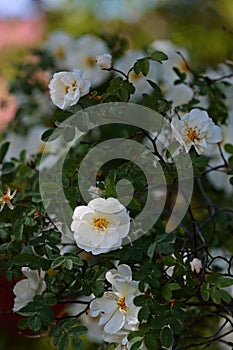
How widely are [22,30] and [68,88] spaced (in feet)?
7.94

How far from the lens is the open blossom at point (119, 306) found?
74 centimetres

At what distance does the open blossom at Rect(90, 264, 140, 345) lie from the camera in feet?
2.44

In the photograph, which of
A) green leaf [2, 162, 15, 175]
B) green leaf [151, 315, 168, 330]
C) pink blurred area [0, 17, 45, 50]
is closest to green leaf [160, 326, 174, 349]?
green leaf [151, 315, 168, 330]

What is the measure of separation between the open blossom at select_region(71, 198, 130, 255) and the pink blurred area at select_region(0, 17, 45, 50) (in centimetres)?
232

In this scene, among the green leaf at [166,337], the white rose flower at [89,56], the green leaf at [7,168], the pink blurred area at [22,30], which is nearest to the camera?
the green leaf at [166,337]

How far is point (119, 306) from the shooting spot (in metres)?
0.75

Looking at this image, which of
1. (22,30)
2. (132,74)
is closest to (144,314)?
(132,74)

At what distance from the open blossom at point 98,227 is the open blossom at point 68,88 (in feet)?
0.42

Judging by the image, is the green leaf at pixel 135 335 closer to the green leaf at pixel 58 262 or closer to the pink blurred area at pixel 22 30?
the green leaf at pixel 58 262

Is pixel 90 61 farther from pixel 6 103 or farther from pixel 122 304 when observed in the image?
pixel 122 304

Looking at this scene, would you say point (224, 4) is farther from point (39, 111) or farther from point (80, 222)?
point (80, 222)

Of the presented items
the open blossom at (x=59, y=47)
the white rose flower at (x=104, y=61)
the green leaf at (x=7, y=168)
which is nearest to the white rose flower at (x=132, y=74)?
the open blossom at (x=59, y=47)

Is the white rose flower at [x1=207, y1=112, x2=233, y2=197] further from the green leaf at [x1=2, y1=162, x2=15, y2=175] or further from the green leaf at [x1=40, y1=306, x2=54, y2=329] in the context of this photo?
the green leaf at [x1=40, y1=306, x2=54, y2=329]

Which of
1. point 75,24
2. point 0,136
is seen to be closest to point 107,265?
point 0,136
